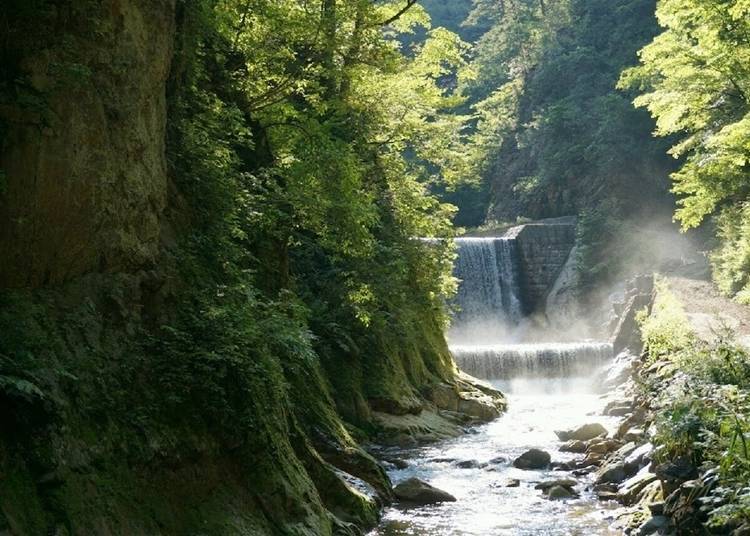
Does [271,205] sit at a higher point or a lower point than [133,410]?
higher

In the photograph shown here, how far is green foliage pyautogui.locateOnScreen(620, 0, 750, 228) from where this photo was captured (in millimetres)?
16719

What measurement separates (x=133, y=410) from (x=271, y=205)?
14.8 feet

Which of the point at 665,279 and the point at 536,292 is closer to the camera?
the point at 665,279

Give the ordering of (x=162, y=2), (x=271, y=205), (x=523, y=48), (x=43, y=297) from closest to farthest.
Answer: (x=43, y=297) < (x=162, y=2) < (x=271, y=205) < (x=523, y=48)

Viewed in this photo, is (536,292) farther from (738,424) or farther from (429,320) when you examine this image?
(738,424)

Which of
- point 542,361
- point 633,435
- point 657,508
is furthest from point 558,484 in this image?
point 542,361

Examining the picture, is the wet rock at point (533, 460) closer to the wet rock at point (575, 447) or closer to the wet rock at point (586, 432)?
the wet rock at point (575, 447)

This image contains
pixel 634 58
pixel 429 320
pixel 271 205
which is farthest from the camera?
pixel 634 58

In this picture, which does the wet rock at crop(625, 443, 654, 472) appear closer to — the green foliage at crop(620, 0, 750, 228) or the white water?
the green foliage at crop(620, 0, 750, 228)

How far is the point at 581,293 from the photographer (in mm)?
34656

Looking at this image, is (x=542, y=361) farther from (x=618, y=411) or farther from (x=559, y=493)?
(x=559, y=493)

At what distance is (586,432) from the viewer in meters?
14.8

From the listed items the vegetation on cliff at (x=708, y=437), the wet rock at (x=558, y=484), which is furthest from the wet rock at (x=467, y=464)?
the vegetation on cliff at (x=708, y=437)

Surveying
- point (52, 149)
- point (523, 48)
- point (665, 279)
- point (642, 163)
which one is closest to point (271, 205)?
point (52, 149)
